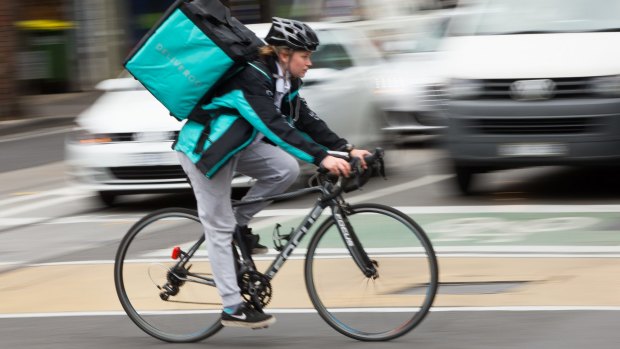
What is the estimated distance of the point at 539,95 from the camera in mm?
10297

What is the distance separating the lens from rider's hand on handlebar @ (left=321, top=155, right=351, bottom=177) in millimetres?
5785

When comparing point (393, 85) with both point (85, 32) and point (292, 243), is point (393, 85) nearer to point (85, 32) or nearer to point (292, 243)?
point (292, 243)

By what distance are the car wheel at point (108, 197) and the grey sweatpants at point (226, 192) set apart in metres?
5.34

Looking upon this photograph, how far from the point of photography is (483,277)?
24.9 ft

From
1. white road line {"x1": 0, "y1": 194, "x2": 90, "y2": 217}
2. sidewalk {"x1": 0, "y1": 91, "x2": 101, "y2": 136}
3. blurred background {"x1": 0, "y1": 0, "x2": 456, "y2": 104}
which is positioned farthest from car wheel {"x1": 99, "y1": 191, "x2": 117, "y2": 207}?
blurred background {"x1": 0, "y1": 0, "x2": 456, "y2": 104}

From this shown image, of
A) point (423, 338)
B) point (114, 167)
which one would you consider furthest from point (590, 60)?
point (423, 338)

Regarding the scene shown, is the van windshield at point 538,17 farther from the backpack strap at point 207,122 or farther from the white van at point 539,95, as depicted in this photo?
the backpack strap at point 207,122

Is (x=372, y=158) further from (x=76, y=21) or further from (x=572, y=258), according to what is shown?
(x=76, y=21)

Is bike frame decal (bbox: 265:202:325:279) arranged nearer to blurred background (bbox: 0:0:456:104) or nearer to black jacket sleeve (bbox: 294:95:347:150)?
black jacket sleeve (bbox: 294:95:347:150)

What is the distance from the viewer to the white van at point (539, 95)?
10219 mm

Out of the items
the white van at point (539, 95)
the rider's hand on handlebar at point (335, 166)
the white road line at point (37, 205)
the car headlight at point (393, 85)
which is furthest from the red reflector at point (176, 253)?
the car headlight at point (393, 85)

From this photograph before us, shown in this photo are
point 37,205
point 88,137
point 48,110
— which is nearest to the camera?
point 88,137

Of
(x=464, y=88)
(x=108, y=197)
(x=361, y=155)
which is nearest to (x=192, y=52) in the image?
(x=361, y=155)

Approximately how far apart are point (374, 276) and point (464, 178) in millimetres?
5185
